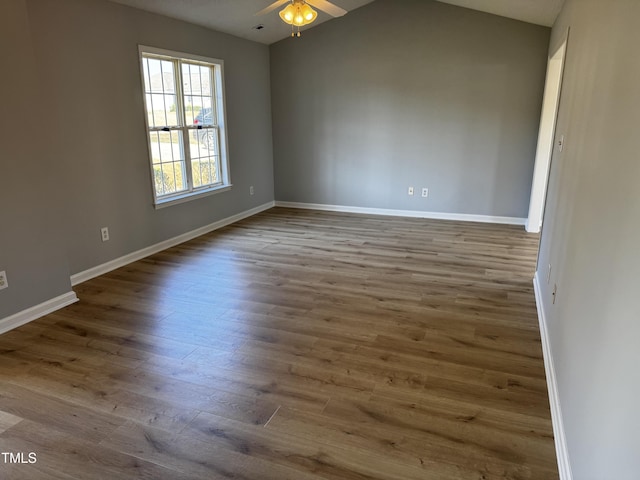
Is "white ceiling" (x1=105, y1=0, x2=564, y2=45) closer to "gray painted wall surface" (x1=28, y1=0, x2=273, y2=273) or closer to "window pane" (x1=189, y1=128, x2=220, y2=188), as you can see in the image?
"gray painted wall surface" (x1=28, y1=0, x2=273, y2=273)

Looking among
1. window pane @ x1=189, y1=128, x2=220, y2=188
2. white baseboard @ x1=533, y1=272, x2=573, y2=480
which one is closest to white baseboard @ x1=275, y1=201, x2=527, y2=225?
window pane @ x1=189, y1=128, x2=220, y2=188

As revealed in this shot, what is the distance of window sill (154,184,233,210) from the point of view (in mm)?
4759

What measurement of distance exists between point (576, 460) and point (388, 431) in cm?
76

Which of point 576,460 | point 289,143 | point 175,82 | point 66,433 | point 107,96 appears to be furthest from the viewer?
point 289,143

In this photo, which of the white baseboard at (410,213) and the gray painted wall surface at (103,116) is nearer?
the gray painted wall surface at (103,116)

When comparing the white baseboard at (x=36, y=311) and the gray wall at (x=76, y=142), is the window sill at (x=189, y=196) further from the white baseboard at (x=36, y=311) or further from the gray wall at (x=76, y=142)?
the white baseboard at (x=36, y=311)

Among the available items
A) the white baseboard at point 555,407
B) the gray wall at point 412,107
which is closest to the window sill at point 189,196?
the gray wall at point 412,107

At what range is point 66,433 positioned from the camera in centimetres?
205

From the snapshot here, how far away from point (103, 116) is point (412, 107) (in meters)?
3.84

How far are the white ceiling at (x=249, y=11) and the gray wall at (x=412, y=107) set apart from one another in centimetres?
30

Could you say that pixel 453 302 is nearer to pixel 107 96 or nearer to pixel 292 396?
pixel 292 396

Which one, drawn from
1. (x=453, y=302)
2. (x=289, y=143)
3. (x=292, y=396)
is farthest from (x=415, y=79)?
(x=292, y=396)

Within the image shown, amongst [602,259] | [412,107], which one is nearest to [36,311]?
[602,259]

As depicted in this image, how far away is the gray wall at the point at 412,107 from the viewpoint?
5559mm
